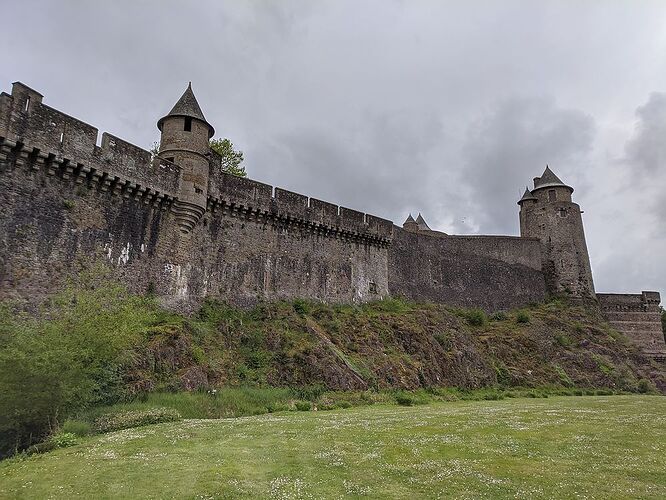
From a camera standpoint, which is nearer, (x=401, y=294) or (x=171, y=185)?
(x=171, y=185)

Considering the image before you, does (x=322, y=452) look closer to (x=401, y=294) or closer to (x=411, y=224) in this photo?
(x=401, y=294)

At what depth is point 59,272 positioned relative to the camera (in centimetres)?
1861

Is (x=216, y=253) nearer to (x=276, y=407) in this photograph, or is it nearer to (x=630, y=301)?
(x=276, y=407)

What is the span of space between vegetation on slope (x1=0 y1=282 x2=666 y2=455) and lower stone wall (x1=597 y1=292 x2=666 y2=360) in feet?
17.3

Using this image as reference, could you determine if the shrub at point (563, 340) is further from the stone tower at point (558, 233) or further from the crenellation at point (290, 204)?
the crenellation at point (290, 204)

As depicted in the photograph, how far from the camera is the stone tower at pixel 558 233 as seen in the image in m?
46.3

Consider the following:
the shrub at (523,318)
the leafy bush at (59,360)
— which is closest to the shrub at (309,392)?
the leafy bush at (59,360)

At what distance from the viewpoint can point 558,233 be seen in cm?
4781

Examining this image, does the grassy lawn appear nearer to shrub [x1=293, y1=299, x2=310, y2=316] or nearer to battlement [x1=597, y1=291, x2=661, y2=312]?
shrub [x1=293, y1=299, x2=310, y2=316]

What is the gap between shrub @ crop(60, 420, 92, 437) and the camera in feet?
44.0

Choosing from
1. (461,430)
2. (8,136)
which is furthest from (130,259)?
(461,430)

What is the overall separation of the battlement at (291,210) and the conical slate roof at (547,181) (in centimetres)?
2254

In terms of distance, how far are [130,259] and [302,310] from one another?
9874 mm

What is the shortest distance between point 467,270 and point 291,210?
18.0m
